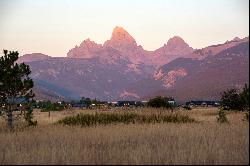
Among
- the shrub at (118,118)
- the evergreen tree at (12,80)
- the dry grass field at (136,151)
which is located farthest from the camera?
the shrub at (118,118)

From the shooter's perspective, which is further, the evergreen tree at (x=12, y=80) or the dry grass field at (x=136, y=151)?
the evergreen tree at (x=12, y=80)

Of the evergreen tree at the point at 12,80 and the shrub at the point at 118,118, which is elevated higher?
the evergreen tree at the point at 12,80

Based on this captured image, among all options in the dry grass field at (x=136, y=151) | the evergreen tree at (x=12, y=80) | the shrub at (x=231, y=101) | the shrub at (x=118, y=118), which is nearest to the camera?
the dry grass field at (x=136, y=151)

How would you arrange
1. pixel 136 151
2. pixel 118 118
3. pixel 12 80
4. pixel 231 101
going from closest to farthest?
1. pixel 136 151
2. pixel 12 80
3. pixel 118 118
4. pixel 231 101

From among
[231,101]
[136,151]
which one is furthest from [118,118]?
[231,101]

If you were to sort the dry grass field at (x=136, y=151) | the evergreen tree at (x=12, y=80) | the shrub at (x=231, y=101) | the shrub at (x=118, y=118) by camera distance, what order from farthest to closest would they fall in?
the shrub at (x=231, y=101) < the shrub at (x=118, y=118) < the evergreen tree at (x=12, y=80) < the dry grass field at (x=136, y=151)

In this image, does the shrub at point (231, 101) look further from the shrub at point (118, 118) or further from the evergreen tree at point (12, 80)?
the evergreen tree at point (12, 80)

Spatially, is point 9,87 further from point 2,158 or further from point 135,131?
point 2,158

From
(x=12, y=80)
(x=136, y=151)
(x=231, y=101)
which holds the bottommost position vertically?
(x=136, y=151)

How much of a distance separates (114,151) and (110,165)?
1946mm

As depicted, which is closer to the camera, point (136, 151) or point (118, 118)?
point (136, 151)

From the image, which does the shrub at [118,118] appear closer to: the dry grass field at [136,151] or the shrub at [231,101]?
the dry grass field at [136,151]

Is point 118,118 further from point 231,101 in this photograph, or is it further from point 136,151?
point 231,101

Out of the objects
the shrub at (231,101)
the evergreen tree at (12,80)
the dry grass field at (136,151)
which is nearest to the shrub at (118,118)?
the evergreen tree at (12,80)
